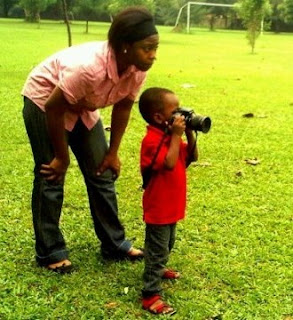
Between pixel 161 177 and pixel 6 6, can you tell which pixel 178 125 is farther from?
pixel 6 6

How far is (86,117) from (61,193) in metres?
0.43

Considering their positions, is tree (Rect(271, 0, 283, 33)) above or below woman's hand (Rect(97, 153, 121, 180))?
below

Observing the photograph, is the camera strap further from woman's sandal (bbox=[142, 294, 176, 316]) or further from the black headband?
woman's sandal (bbox=[142, 294, 176, 316])

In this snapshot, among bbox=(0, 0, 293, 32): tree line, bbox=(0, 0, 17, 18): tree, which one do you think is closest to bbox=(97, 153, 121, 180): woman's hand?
bbox=(0, 0, 293, 32): tree line

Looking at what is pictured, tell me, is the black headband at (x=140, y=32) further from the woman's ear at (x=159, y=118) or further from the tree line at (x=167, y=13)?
the tree line at (x=167, y=13)

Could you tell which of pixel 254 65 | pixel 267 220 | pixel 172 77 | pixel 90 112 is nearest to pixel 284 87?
pixel 172 77

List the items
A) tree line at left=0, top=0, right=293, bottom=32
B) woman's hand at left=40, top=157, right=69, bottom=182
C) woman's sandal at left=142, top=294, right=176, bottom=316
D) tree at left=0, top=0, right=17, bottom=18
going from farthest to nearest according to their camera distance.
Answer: tree at left=0, top=0, right=17, bottom=18 < tree line at left=0, top=0, right=293, bottom=32 < woman's hand at left=40, top=157, right=69, bottom=182 < woman's sandal at left=142, top=294, right=176, bottom=316

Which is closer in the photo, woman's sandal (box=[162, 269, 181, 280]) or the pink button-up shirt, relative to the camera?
the pink button-up shirt

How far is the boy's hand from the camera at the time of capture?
97.2 inches

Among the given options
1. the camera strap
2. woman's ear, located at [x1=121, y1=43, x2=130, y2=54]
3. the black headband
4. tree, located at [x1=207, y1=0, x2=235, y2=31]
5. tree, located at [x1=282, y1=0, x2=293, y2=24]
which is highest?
the black headband

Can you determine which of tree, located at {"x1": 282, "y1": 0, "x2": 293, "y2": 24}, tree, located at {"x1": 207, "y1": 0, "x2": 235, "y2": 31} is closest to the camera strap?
tree, located at {"x1": 282, "y1": 0, "x2": 293, "y2": 24}

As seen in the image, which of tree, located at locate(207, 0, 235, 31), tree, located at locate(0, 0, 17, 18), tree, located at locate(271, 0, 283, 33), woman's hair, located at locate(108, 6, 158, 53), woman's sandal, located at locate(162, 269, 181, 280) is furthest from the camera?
tree, located at locate(207, 0, 235, 31)

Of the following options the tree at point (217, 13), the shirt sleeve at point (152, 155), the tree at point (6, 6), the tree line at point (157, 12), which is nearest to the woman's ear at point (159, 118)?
the shirt sleeve at point (152, 155)

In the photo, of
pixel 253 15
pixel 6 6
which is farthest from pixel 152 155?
pixel 6 6
